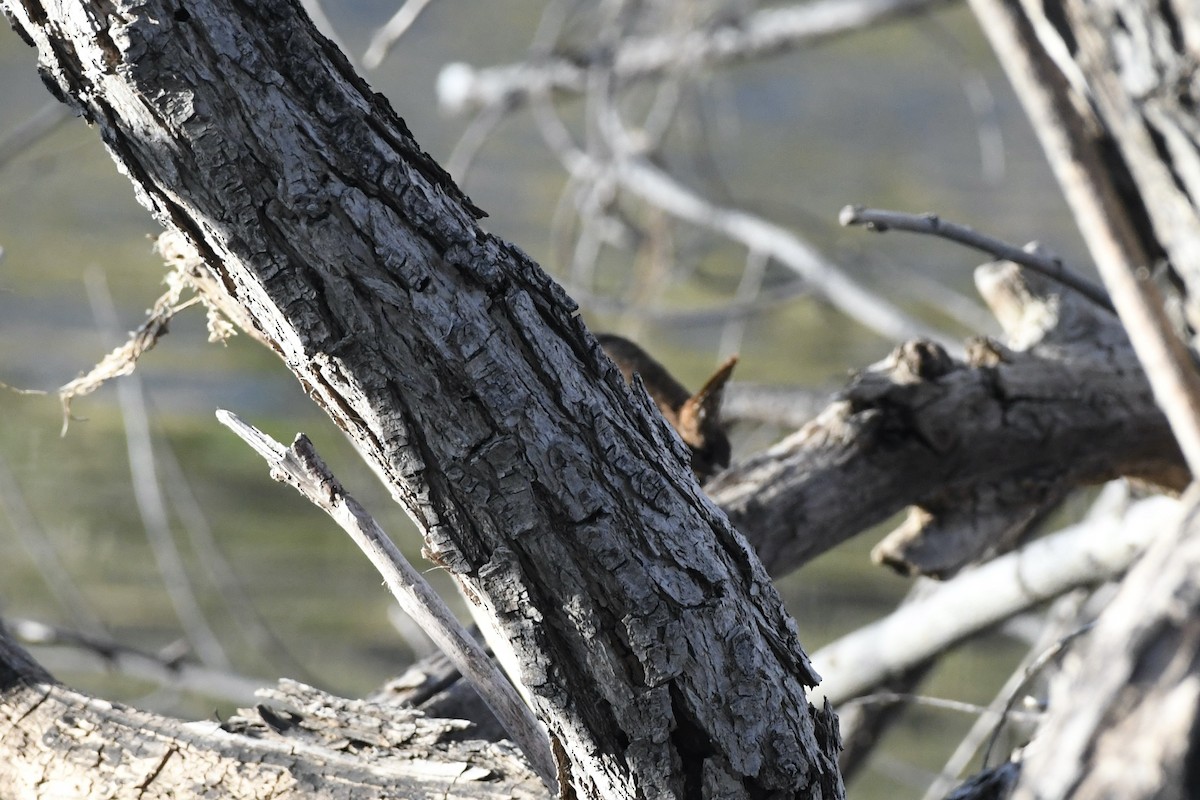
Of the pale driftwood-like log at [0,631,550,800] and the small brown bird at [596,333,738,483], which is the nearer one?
the pale driftwood-like log at [0,631,550,800]

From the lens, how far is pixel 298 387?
13.1 ft

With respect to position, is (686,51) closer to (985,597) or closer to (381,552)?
(985,597)

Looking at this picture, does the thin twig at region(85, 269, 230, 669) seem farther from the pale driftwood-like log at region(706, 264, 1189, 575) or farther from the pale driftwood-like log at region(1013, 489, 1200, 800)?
the pale driftwood-like log at region(1013, 489, 1200, 800)

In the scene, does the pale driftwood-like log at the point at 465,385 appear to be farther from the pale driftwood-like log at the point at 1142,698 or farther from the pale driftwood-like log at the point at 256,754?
the pale driftwood-like log at the point at 1142,698

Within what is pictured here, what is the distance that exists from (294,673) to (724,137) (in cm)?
278

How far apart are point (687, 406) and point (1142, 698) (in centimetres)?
84

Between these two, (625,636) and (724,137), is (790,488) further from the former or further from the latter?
(724,137)

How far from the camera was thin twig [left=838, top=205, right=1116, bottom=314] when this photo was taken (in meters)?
0.93

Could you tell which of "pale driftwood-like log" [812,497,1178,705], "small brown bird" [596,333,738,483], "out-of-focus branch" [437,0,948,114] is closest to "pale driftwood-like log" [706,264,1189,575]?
"small brown bird" [596,333,738,483]

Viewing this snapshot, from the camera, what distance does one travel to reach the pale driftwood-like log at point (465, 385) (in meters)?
0.58

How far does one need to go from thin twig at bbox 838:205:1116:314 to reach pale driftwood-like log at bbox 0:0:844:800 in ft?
1.07

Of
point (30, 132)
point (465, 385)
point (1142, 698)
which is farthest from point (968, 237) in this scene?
point (30, 132)

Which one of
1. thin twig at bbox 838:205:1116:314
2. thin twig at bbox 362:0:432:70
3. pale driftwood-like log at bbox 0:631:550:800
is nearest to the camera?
pale driftwood-like log at bbox 0:631:550:800

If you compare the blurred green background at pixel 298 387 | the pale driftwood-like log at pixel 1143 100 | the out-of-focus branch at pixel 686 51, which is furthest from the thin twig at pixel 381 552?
the blurred green background at pixel 298 387
